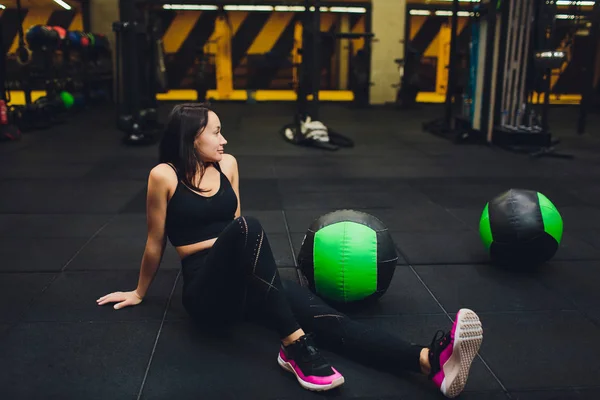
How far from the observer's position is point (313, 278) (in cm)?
251

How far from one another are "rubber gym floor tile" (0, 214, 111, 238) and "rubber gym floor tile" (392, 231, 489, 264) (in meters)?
2.05

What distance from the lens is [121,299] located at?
2.57m

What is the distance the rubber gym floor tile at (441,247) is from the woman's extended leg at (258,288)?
56.1 inches

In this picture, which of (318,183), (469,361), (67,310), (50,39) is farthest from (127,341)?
(50,39)

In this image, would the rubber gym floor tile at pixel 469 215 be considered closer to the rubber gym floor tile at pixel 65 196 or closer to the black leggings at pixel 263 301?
the black leggings at pixel 263 301

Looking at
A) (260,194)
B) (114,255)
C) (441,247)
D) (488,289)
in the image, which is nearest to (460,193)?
(441,247)

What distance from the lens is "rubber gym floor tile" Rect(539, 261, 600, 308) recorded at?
8.87 feet

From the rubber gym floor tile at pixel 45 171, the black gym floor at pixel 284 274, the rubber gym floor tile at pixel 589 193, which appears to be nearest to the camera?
the black gym floor at pixel 284 274

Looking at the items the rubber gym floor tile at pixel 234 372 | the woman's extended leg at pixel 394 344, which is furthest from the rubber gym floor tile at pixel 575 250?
the rubber gym floor tile at pixel 234 372

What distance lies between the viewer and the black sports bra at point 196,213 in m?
2.16

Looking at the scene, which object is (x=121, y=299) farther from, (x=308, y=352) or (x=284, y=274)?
(x=308, y=352)

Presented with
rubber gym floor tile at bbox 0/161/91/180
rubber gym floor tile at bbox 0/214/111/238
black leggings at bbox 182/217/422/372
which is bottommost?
rubber gym floor tile at bbox 0/214/111/238

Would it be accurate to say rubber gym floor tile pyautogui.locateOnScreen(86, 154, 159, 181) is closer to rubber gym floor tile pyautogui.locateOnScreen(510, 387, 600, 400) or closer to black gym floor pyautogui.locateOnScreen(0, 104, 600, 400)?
black gym floor pyautogui.locateOnScreen(0, 104, 600, 400)

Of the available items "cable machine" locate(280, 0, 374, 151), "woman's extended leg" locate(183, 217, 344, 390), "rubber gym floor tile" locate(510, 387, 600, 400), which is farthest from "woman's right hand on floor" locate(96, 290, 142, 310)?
"cable machine" locate(280, 0, 374, 151)
